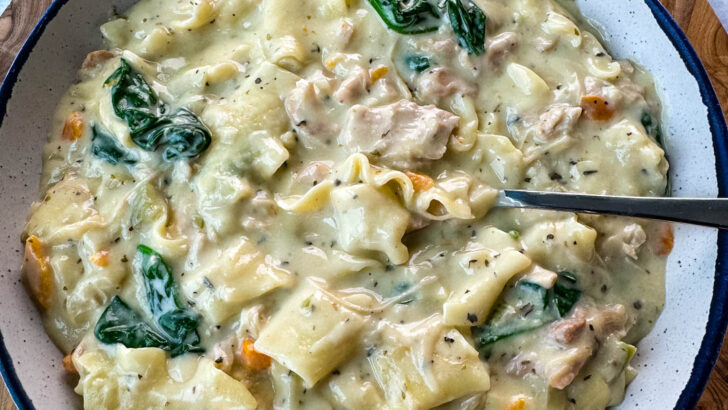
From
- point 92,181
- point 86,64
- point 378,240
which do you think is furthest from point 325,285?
point 86,64

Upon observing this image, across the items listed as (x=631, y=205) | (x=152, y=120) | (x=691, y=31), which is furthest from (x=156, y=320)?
(x=691, y=31)

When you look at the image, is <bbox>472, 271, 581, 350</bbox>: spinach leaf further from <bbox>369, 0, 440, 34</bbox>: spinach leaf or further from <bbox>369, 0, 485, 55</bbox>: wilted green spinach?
<bbox>369, 0, 440, 34</bbox>: spinach leaf

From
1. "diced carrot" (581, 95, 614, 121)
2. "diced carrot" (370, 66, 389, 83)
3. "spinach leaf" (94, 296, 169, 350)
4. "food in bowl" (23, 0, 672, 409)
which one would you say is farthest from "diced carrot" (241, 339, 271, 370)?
"diced carrot" (581, 95, 614, 121)

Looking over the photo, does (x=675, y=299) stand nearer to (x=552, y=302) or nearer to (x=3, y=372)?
(x=552, y=302)

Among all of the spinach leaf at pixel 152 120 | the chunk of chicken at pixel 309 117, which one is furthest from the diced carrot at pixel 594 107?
the spinach leaf at pixel 152 120

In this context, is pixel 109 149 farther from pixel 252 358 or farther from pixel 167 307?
pixel 252 358

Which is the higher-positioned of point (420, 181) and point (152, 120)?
point (152, 120)

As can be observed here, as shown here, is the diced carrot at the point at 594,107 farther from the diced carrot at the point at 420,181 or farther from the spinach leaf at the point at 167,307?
the spinach leaf at the point at 167,307
